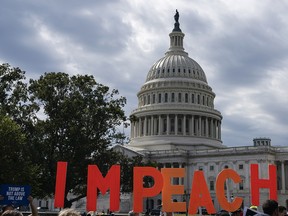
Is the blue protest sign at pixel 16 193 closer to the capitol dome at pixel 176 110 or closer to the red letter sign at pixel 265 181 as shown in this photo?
the red letter sign at pixel 265 181

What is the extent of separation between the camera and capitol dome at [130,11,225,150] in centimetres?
12700

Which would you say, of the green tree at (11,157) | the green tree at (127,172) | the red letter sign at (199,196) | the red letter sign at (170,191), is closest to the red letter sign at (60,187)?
the red letter sign at (170,191)

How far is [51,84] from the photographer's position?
5797 cm

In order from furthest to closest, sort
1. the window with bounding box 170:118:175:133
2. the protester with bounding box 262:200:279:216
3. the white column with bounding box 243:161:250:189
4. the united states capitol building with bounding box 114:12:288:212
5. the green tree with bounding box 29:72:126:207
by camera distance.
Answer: the window with bounding box 170:118:175:133, the united states capitol building with bounding box 114:12:288:212, the white column with bounding box 243:161:250:189, the green tree with bounding box 29:72:126:207, the protester with bounding box 262:200:279:216

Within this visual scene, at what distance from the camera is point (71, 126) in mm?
56625

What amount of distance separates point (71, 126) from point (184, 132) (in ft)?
243

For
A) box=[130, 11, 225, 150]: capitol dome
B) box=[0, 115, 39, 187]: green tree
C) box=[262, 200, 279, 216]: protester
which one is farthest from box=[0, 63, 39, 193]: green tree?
box=[130, 11, 225, 150]: capitol dome

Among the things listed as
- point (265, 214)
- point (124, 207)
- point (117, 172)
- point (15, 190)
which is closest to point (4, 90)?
point (117, 172)

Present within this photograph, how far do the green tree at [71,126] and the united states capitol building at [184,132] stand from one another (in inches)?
2085

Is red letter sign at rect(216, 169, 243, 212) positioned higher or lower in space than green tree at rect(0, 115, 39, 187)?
lower

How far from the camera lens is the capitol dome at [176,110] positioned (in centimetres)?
12700

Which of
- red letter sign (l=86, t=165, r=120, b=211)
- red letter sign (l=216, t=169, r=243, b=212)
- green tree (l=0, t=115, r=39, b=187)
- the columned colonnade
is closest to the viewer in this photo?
red letter sign (l=216, t=169, r=243, b=212)

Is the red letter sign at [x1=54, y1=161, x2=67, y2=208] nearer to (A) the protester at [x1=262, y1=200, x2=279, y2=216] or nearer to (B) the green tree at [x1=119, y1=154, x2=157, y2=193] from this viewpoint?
(A) the protester at [x1=262, y1=200, x2=279, y2=216]

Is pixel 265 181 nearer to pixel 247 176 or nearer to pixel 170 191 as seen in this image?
pixel 170 191
